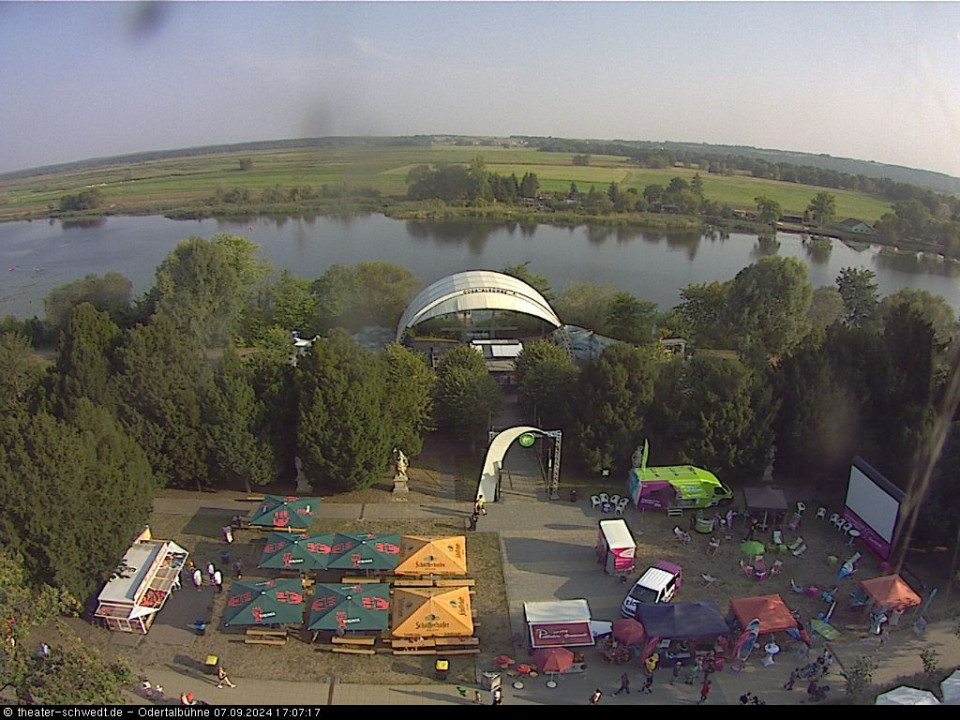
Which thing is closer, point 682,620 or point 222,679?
point 222,679

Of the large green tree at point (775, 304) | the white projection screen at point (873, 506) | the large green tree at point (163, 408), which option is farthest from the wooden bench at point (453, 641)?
the large green tree at point (775, 304)

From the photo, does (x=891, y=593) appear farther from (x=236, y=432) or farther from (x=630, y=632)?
(x=236, y=432)

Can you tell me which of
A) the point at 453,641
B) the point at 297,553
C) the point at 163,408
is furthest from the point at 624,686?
the point at 163,408

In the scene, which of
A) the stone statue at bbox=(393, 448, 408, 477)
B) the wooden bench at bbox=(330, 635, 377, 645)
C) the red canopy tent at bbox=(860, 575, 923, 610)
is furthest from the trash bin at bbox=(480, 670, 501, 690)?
the red canopy tent at bbox=(860, 575, 923, 610)

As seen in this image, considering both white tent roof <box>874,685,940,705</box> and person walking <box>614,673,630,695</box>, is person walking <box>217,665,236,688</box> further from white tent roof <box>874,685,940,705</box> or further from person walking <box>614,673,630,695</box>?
white tent roof <box>874,685,940,705</box>

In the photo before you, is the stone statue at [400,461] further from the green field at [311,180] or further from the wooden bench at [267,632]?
the green field at [311,180]
